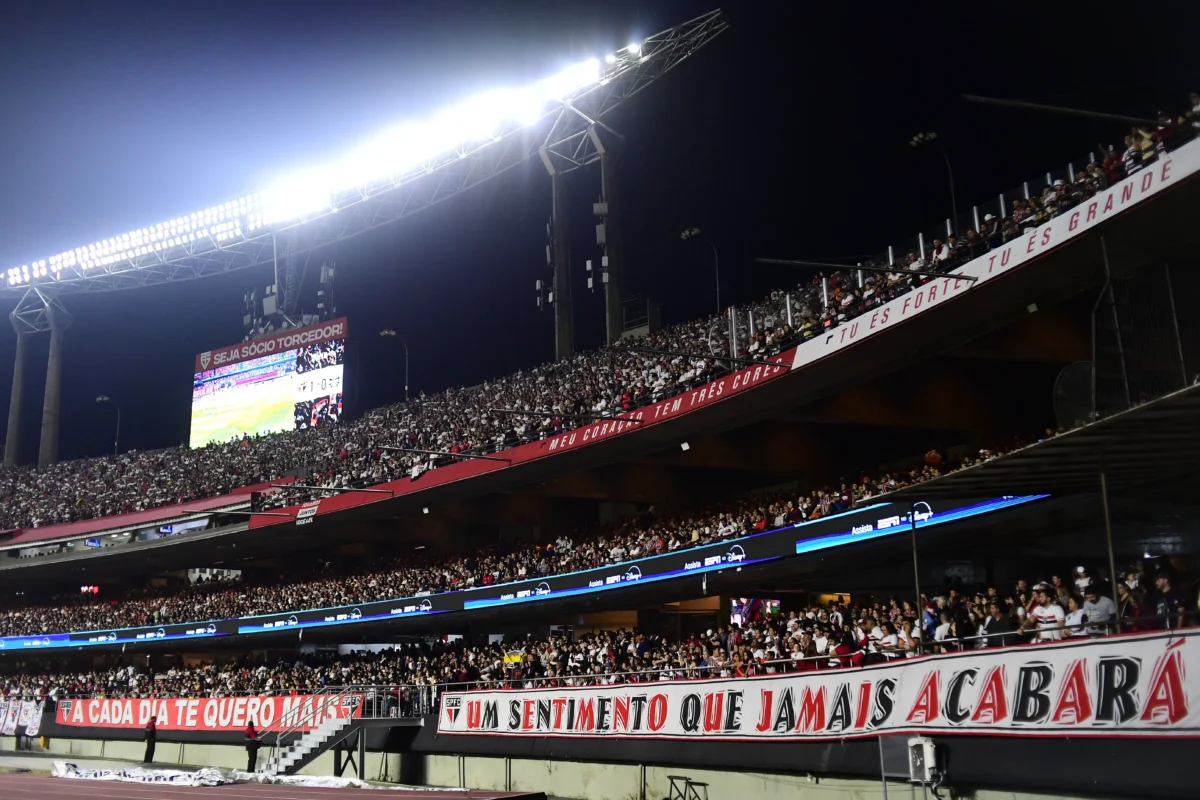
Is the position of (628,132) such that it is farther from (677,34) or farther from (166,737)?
(166,737)

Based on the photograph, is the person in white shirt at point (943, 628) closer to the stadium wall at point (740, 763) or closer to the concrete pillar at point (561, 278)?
the stadium wall at point (740, 763)

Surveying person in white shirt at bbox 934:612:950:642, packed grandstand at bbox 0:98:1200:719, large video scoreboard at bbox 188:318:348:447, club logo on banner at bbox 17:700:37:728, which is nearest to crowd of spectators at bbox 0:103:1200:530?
packed grandstand at bbox 0:98:1200:719

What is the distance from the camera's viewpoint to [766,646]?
18.8 metres

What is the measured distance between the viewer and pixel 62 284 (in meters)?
64.4

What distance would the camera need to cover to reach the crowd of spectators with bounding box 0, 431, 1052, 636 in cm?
2181

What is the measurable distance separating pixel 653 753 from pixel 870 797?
4742 millimetres

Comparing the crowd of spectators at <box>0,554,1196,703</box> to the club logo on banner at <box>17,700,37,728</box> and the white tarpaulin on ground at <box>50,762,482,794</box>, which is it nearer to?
the club logo on banner at <box>17,700,37,728</box>

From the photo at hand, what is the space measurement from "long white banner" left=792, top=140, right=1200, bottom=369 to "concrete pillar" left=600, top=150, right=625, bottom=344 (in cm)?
1729

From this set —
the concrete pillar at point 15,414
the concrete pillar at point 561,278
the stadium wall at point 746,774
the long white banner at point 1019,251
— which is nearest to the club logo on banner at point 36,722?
the stadium wall at point 746,774

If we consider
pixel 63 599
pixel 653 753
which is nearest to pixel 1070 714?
pixel 653 753

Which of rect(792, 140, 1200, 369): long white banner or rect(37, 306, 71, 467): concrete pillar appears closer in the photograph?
rect(792, 140, 1200, 369): long white banner

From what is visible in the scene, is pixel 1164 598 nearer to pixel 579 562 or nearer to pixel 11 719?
pixel 579 562

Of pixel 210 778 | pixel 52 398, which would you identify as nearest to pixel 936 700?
pixel 210 778

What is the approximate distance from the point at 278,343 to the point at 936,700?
46702 millimetres
